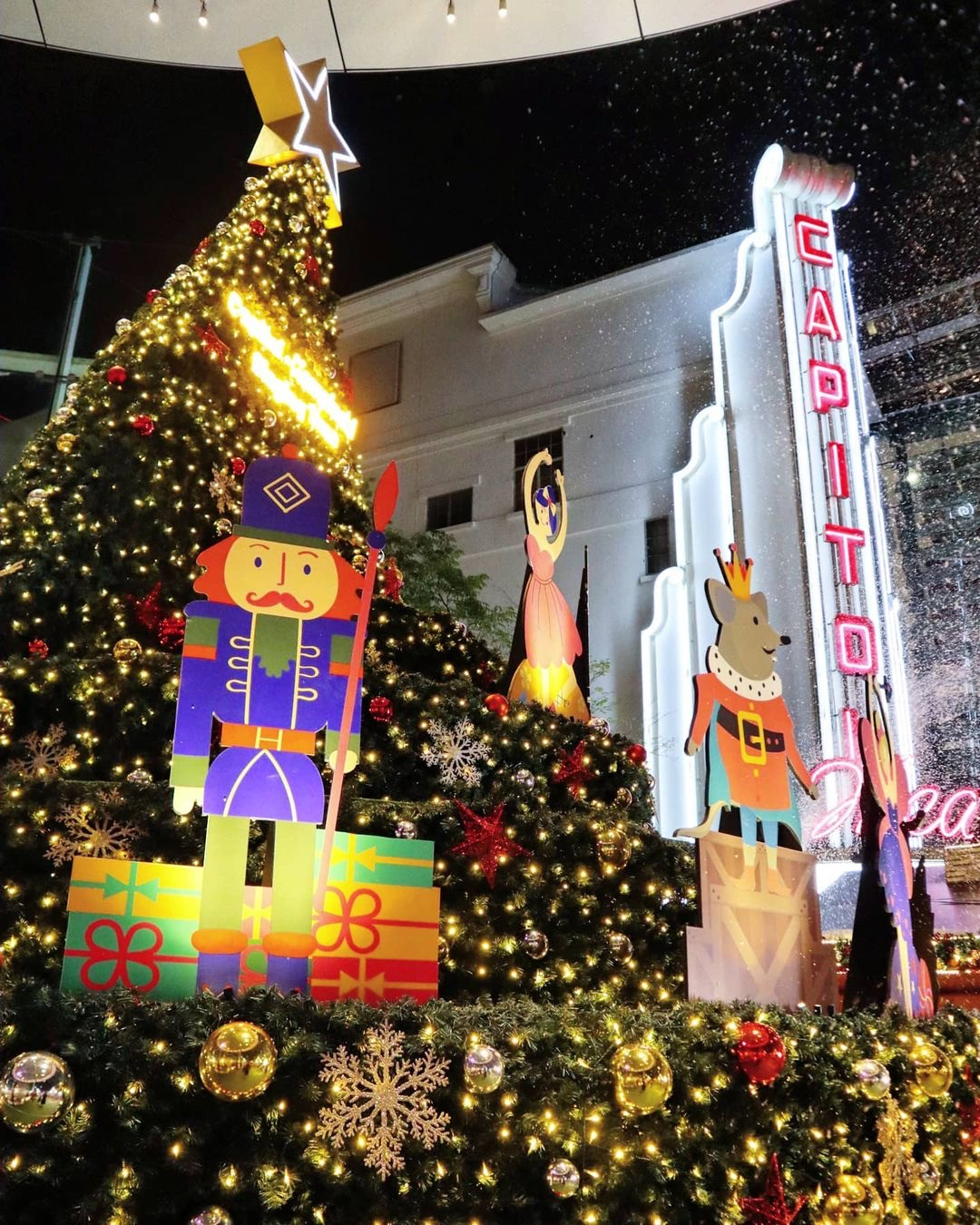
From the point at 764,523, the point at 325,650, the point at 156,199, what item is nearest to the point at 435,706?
the point at 325,650

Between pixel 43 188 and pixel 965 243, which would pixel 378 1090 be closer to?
pixel 43 188

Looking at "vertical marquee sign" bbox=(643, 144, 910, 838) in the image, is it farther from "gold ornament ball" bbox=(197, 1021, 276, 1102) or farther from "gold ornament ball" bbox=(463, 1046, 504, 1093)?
"gold ornament ball" bbox=(197, 1021, 276, 1102)

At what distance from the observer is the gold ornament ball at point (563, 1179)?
9.41ft

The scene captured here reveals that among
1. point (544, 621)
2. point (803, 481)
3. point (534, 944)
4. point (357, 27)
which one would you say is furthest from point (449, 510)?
point (534, 944)

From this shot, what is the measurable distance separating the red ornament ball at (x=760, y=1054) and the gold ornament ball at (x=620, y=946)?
184 centimetres

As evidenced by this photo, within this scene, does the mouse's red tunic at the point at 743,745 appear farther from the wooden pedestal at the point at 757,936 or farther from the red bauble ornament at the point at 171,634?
the red bauble ornament at the point at 171,634

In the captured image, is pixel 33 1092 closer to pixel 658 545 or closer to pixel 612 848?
pixel 612 848

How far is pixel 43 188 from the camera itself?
12039 millimetres

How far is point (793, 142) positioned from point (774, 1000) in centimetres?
1360

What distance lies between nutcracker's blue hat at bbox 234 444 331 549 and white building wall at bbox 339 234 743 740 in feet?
31.1

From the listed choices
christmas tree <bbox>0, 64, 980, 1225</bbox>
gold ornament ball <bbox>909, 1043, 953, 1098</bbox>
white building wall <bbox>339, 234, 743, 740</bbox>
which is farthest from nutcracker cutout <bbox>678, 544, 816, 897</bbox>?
white building wall <bbox>339, 234, 743, 740</bbox>

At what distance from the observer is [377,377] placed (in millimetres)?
17453

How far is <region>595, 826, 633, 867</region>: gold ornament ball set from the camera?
5.38 m

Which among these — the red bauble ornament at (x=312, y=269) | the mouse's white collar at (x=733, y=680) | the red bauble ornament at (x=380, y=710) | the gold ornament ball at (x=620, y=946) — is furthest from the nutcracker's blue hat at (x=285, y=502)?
the red bauble ornament at (x=312, y=269)
